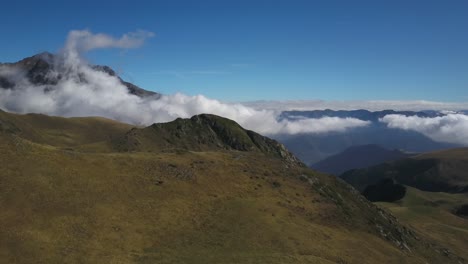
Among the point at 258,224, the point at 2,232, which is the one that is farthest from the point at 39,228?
the point at 258,224

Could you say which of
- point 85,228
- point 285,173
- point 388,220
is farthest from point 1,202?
point 388,220

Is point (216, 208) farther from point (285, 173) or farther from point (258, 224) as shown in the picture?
point (285, 173)

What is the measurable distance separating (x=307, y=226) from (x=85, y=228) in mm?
45546

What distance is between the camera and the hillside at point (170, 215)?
5784cm

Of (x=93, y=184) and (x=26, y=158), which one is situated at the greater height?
(x=26, y=158)

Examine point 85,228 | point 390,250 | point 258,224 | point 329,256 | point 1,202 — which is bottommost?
point 390,250

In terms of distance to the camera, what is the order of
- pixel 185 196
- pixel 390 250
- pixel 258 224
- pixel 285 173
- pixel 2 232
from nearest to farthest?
1. pixel 2 232
2. pixel 258 224
3. pixel 185 196
4. pixel 390 250
5. pixel 285 173

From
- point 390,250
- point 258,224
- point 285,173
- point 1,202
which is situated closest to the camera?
point 1,202

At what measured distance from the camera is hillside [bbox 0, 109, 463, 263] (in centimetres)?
5784

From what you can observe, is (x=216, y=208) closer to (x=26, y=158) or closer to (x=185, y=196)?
(x=185, y=196)

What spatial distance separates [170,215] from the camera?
7381 centimetres

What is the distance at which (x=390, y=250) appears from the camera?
97.3 meters

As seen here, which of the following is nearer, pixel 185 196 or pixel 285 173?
pixel 185 196

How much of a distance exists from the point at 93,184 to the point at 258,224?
101ft
